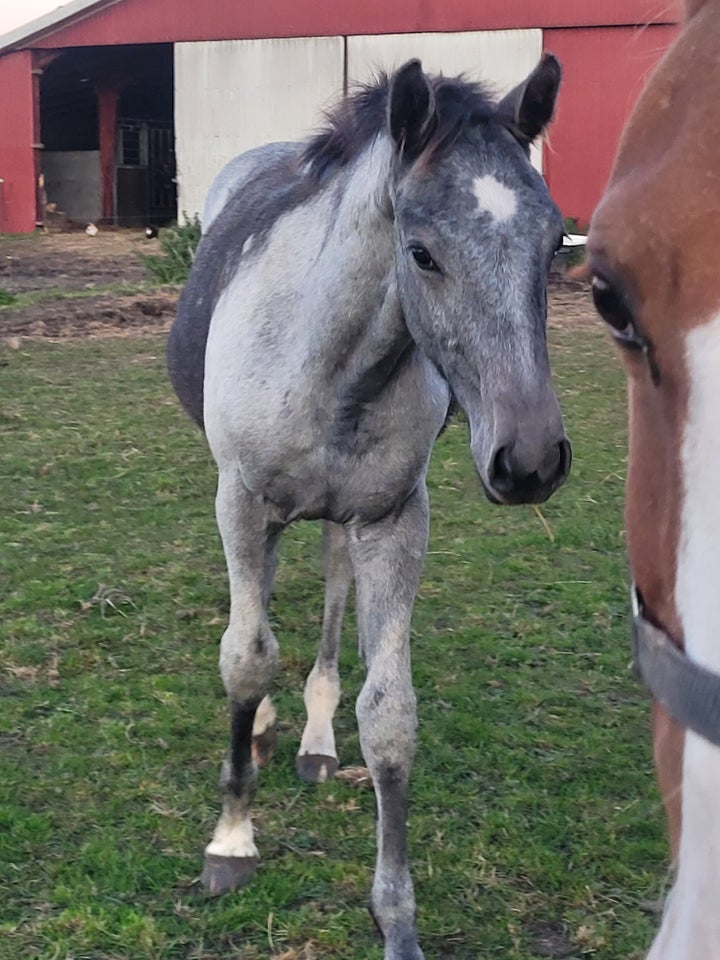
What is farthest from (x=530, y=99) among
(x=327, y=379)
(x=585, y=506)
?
(x=585, y=506)

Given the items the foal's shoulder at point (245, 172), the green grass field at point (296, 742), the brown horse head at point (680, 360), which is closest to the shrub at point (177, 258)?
the green grass field at point (296, 742)

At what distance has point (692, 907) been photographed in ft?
2.95

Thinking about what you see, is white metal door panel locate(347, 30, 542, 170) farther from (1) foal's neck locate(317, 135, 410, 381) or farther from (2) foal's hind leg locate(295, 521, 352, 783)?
(1) foal's neck locate(317, 135, 410, 381)

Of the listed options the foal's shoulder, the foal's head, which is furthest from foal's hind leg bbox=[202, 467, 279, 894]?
the foal's shoulder

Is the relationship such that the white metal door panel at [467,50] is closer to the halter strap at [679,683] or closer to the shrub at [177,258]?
the shrub at [177,258]

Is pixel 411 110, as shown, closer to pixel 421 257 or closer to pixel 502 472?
pixel 421 257

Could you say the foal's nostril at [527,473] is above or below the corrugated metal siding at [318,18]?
below

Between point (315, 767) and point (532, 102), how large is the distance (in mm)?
1983

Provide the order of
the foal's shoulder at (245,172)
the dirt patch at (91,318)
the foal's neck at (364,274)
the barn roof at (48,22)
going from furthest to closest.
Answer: the barn roof at (48,22) → the dirt patch at (91,318) → the foal's shoulder at (245,172) → the foal's neck at (364,274)

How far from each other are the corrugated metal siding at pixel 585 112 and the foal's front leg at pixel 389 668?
13.0 metres

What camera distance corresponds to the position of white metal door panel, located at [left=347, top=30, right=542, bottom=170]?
50.4ft

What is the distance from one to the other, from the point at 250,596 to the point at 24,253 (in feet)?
47.3

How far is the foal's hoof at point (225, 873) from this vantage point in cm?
275

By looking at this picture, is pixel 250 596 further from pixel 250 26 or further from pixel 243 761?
pixel 250 26
